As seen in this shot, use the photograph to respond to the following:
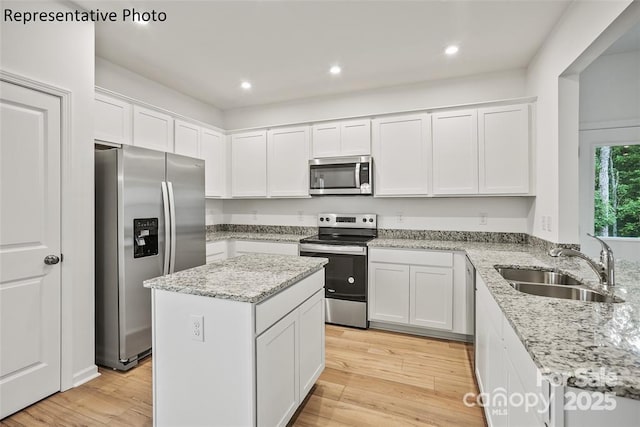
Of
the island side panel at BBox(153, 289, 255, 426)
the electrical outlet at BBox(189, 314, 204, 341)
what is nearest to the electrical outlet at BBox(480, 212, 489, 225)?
the island side panel at BBox(153, 289, 255, 426)

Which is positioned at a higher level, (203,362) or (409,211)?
(409,211)

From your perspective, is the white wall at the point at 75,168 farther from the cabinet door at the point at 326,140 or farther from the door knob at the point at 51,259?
the cabinet door at the point at 326,140

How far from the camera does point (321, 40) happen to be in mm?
2688

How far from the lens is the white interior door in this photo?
1.90 m

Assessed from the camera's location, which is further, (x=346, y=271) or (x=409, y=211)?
(x=409, y=211)

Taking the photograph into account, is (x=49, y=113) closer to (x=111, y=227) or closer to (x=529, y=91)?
(x=111, y=227)

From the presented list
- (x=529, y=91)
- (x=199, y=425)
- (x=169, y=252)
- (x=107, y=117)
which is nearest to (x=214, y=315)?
(x=199, y=425)

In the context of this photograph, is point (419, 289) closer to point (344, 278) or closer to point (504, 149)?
point (344, 278)

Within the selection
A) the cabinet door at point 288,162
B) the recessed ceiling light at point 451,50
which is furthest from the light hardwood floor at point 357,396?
the recessed ceiling light at point 451,50

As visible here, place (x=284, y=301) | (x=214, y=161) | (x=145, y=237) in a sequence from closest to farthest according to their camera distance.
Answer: (x=284, y=301)
(x=145, y=237)
(x=214, y=161)

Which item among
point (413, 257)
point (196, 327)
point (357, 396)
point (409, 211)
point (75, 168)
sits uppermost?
point (75, 168)

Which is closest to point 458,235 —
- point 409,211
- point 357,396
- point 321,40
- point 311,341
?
point 409,211

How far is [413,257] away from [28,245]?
3136mm

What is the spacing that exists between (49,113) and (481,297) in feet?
10.5
